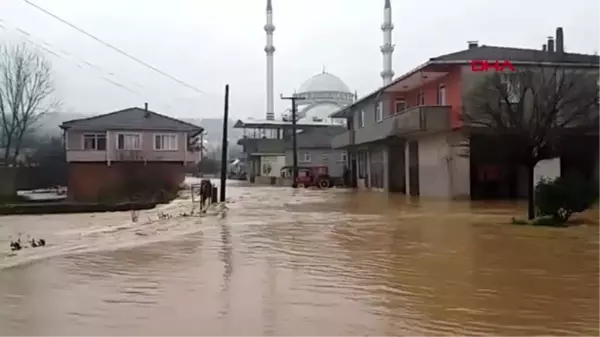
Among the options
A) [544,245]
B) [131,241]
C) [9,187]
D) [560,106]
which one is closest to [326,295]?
[544,245]

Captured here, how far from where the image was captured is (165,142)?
2261 inches

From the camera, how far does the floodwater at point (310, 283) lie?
8.26 meters

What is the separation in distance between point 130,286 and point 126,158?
45.4m

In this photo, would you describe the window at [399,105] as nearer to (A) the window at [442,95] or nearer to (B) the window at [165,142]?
(A) the window at [442,95]

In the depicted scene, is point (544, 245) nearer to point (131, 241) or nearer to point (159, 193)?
point (131, 241)

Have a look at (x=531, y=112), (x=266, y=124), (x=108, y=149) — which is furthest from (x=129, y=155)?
(x=531, y=112)

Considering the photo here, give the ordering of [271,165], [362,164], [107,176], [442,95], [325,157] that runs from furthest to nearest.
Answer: [271,165], [325,157], [362,164], [107,176], [442,95]

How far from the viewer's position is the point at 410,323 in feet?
27.2

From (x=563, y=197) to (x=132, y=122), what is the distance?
42937 millimetres

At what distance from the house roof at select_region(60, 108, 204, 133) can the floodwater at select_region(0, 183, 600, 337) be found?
36.6 metres

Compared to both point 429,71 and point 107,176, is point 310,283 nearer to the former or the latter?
point 429,71

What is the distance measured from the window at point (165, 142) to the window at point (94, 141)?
4089 mm

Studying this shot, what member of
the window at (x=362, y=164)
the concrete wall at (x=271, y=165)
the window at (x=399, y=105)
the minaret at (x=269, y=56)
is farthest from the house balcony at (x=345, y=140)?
the minaret at (x=269, y=56)

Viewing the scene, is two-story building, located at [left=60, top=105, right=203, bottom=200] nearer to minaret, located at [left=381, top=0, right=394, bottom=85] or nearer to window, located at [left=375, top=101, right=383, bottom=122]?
window, located at [left=375, top=101, right=383, bottom=122]
